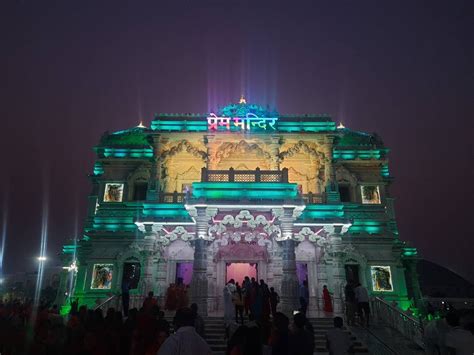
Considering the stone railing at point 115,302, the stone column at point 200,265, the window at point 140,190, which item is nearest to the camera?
the stone railing at point 115,302

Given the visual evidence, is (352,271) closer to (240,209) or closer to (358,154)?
(358,154)

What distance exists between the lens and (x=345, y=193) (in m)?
27.4

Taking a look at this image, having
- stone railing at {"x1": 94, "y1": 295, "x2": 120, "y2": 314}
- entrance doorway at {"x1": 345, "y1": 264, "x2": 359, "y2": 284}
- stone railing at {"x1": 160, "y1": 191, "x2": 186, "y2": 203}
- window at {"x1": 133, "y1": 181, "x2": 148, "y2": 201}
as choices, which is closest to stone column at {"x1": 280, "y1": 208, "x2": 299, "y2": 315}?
stone railing at {"x1": 160, "y1": 191, "x2": 186, "y2": 203}

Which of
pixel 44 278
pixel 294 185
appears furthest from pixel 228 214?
pixel 44 278

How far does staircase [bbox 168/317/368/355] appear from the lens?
1279 cm

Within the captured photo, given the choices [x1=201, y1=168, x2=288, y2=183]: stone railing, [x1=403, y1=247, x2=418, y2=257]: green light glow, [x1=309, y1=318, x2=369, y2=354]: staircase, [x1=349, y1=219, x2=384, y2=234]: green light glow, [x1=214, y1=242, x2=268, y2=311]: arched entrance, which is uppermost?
[x1=201, y1=168, x2=288, y2=183]: stone railing

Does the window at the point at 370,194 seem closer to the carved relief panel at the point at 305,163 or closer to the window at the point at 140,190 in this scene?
the carved relief panel at the point at 305,163

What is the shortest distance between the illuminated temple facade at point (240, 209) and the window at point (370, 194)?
8 centimetres

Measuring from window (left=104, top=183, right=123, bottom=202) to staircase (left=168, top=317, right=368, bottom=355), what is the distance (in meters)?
14.6

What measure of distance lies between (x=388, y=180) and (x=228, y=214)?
15.4 meters

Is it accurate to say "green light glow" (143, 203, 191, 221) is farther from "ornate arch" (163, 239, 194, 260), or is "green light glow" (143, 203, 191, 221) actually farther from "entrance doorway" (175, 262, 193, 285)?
"entrance doorway" (175, 262, 193, 285)

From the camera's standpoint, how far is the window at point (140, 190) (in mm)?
27108

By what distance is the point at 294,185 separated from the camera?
771 inches

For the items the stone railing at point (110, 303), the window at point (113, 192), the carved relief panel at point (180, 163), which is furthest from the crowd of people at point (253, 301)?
the window at point (113, 192)
